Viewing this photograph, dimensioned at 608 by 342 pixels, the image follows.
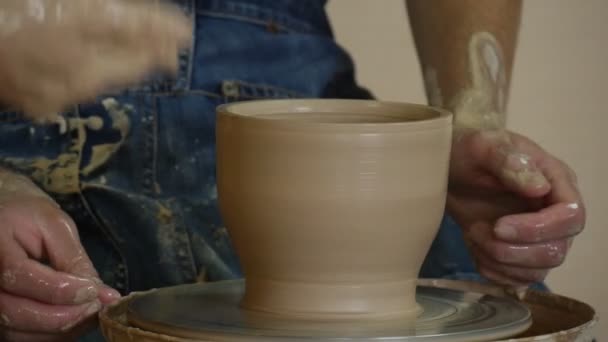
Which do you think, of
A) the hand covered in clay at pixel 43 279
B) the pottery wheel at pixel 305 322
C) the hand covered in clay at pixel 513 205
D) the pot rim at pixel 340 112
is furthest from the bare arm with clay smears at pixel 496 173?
the hand covered in clay at pixel 43 279

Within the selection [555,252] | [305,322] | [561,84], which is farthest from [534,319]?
[561,84]

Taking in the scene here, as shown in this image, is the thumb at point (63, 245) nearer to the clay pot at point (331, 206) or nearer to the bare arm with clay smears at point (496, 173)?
the clay pot at point (331, 206)

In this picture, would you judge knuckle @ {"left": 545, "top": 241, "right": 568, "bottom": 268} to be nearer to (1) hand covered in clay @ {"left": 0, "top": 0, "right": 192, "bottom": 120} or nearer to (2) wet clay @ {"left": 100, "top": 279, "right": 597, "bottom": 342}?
(2) wet clay @ {"left": 100, "top": 279, "right": 597, "bottom": 342}

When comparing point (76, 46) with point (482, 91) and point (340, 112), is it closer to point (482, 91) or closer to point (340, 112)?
point (340, 112)

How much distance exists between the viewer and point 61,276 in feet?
3.63

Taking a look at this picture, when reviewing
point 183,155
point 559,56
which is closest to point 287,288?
point 183,155

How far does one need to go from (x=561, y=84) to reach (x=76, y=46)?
6.40 feet

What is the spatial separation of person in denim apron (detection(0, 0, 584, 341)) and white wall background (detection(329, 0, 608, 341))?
3.44ft

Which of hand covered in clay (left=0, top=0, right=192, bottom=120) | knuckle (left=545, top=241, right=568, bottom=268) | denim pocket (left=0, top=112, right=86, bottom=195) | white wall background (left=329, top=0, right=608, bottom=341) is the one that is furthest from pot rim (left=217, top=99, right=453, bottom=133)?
white wall background (left=329, top=0, right=608, bottom=341)

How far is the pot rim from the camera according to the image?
1015mm

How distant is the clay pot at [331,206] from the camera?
1019 millimetres

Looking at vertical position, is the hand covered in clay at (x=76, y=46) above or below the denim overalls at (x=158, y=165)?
above

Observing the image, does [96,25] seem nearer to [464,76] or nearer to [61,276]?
[61,276]

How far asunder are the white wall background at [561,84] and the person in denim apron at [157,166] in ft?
3.44
